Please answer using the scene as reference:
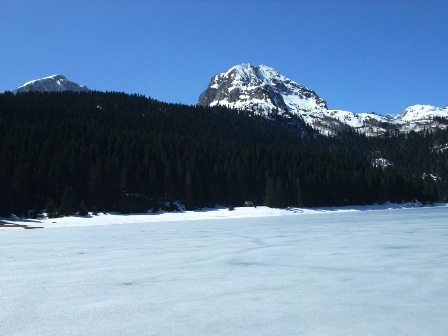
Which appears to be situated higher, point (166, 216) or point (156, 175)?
point (156, 175)

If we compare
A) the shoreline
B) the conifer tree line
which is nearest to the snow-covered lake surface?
the shoreline

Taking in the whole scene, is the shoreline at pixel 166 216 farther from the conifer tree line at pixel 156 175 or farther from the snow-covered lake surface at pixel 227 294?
the snow-covered lake surface at pixel 227 294

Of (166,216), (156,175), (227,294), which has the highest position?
(156,175)

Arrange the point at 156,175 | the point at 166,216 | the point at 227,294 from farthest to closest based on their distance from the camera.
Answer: the point at 156,175 → the point at 166,216 → the point at 227,294

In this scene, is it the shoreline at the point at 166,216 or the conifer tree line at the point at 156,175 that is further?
the conifer tree line at the point at 156,175

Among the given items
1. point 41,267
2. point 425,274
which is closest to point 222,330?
point 425,274

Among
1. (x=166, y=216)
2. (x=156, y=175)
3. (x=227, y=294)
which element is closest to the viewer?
(x=227, y=294)

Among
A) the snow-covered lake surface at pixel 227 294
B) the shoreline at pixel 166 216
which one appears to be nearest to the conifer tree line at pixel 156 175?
the shoreline at pixel 166 216

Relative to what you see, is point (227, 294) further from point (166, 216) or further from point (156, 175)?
point (156, 175)

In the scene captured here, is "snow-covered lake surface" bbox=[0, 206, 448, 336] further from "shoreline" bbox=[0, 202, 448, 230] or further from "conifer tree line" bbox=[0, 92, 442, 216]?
"conifer tree line" bbox=[0, 92, 442, 216]

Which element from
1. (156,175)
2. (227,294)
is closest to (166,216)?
(156,175)

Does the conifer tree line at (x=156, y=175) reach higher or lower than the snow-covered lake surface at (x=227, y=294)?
higher

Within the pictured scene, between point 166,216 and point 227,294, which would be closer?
point 227,294

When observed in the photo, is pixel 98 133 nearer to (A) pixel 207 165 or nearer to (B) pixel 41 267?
(A) pixel 207 165
